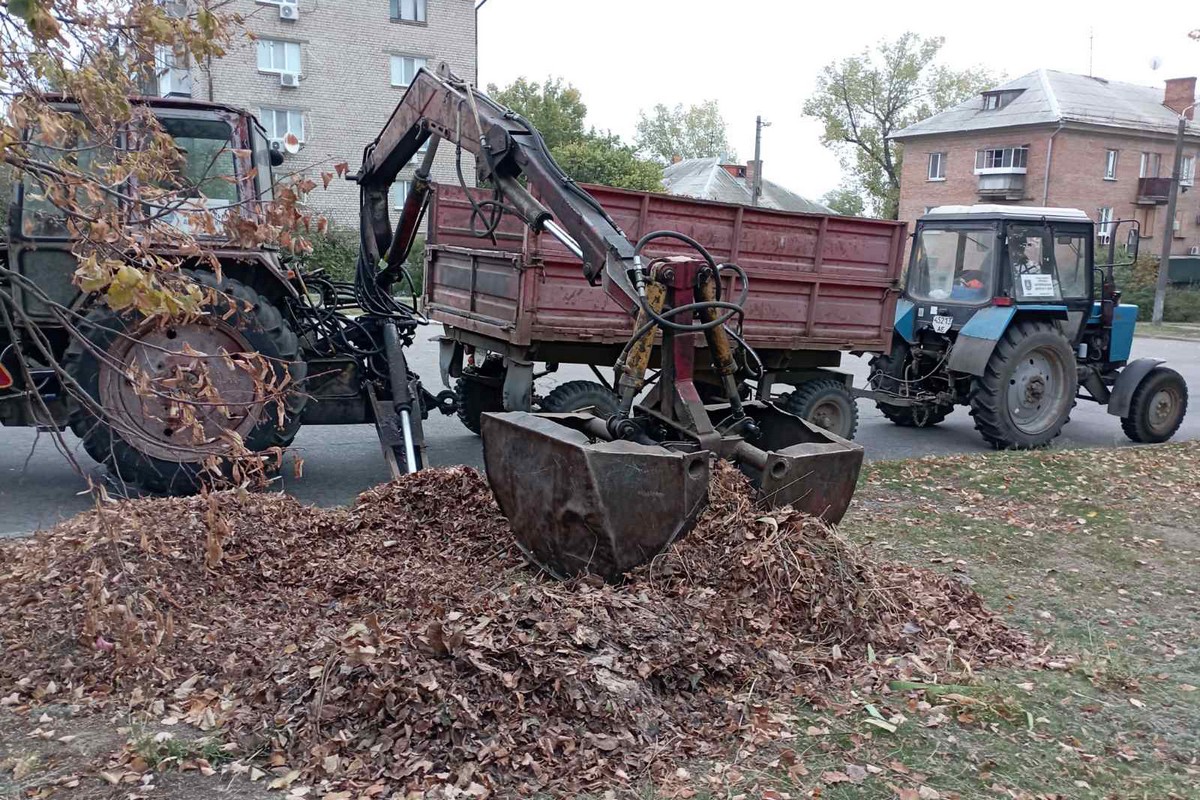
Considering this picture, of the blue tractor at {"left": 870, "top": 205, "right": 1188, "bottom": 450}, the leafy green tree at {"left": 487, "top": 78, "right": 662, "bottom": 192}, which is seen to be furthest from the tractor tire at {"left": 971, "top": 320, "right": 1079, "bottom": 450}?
the leafy green tree at {"left": 487, "top": 78, "right": 662, "bottom": 192}

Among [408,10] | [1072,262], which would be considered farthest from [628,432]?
[408,10]

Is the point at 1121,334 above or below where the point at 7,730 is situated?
above

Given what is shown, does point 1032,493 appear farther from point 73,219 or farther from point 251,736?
point 73,219

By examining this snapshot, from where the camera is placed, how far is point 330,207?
3172cm

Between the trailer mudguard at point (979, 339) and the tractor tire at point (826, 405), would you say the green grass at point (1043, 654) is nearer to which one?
the tractor tire at point (826, 405)

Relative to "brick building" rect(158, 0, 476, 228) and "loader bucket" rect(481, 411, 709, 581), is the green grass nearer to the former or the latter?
"loader bucket" rect(481, 411, 709, 581)

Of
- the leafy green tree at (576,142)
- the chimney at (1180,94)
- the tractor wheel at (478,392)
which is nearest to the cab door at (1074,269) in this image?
the tractor wheel at (478,392)

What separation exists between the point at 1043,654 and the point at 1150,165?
43.8m

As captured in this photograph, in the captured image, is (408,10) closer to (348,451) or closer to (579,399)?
(348,451)

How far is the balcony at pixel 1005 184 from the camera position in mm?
40844

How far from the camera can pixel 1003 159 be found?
136 feet

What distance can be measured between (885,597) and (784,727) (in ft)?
3.74

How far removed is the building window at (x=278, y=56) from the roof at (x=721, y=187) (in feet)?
70.4

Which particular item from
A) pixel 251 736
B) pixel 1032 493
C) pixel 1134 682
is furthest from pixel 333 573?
pixel 1032 493
